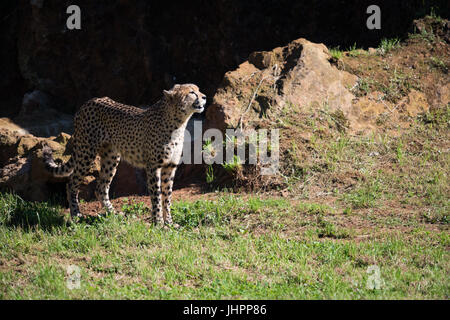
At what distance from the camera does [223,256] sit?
6.35 metres

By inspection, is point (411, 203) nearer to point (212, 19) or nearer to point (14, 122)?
point (212, 19)

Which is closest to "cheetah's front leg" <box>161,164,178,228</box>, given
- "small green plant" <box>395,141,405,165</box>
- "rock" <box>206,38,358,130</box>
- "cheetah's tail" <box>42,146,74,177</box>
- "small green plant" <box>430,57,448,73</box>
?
"cheetah's tail" <box>42,146,74,177</box>

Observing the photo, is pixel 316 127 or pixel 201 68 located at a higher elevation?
pixel 201 68

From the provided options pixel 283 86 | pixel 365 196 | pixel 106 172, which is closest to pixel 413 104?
pixel 283 86

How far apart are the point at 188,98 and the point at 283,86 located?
2.68 m

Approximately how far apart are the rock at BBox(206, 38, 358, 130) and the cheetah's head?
5.85 ft

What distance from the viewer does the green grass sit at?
18.1 ft

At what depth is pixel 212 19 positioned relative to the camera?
38.0 ft

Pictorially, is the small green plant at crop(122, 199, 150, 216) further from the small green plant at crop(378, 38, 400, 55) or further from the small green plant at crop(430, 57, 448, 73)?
the small green plant at crop(430, 57, 448, 73)

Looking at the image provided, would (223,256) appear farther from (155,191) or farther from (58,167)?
(58,167)

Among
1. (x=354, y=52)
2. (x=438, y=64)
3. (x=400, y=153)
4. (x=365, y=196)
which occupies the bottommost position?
(x=365, y=196)

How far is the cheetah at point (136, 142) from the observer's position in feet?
24.0
